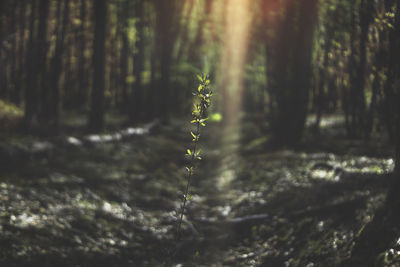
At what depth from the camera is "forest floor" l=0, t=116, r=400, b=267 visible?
531 centimetres

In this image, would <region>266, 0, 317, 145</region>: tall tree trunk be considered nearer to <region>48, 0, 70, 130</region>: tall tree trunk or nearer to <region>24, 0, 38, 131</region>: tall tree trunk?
<region>48, 0, 70, 130</region>: tall tree trunk

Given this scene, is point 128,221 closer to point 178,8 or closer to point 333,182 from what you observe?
point 333,182

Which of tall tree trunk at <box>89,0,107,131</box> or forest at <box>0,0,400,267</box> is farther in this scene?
tall tree trunk at <box>89,0,107,131</box>

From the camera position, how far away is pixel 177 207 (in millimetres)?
8523

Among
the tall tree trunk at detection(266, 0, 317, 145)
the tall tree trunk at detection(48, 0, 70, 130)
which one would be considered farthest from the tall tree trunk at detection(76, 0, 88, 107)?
the tall tree trunk at detection(266, 0, 317, 145)

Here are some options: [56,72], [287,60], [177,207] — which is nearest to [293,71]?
[287,60]

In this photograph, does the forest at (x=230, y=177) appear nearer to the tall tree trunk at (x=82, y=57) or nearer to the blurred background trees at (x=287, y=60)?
the blurred background trees at (x=287, y=60)

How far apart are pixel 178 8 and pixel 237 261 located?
67.1ft

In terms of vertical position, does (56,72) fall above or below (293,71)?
above

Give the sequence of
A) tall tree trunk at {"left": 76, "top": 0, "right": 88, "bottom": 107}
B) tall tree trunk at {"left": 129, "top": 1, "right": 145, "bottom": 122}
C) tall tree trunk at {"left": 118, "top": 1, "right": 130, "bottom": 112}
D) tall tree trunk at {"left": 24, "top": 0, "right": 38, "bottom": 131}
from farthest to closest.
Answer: tall tree trunk at {"left": 76, "top": 0, "right": 88, "bottom": 107} → tall tree trunk at {"left": 129, "top": 1, "right": 145, "bottom": 122} → tall tree trunk at {"left": 118, "top": 1, "right": 130, "bottom": 112} → tall tree trunk at {"left": 24, "top": 0, "right": 38, "bottom": 131}

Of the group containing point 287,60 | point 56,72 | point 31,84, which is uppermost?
point 287,60

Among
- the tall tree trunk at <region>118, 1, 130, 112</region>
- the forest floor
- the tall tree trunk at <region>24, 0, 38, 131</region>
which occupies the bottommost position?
the forest floor

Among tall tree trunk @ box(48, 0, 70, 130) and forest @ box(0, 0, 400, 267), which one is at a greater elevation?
tall tree trunk @ box(48, 0, 70, 130)

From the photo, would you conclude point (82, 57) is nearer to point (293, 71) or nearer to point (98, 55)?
point (98, 55)
